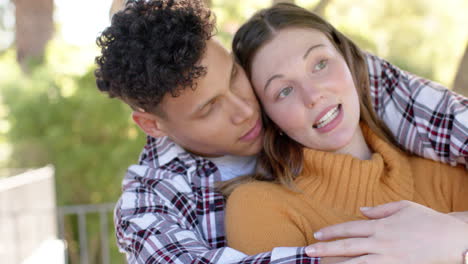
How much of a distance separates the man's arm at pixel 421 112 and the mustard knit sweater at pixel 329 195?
8 cm

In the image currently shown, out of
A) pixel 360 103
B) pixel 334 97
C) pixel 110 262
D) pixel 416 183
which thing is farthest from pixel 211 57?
pixel 110 262

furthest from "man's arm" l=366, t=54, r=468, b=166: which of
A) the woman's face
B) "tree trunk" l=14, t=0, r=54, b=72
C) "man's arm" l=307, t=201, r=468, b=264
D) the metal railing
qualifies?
"tree trunk" l=14, t=0, r=54, b=72

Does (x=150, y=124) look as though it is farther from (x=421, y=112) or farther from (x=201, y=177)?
(x=421, y=112)

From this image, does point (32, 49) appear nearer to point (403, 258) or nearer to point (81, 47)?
point (81, 47)

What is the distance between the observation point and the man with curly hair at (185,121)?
1.66 meters

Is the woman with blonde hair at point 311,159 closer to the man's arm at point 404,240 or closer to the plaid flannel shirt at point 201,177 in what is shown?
the plaid flannel shirt at point 201,177

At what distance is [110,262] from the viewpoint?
5.80 m

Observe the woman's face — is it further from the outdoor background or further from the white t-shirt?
the outdoor background

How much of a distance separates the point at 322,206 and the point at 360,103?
1.50 feet

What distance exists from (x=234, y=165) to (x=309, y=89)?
1.65 ft

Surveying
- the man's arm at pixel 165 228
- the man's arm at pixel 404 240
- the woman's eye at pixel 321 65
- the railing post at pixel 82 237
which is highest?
the woman's eye at pixel 321 65

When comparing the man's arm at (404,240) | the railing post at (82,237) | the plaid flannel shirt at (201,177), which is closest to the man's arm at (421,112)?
the plaid flannel shirt at (201,177)

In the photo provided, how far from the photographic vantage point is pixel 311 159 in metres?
1.76

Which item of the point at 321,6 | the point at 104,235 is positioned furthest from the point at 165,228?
the point at 104,235
